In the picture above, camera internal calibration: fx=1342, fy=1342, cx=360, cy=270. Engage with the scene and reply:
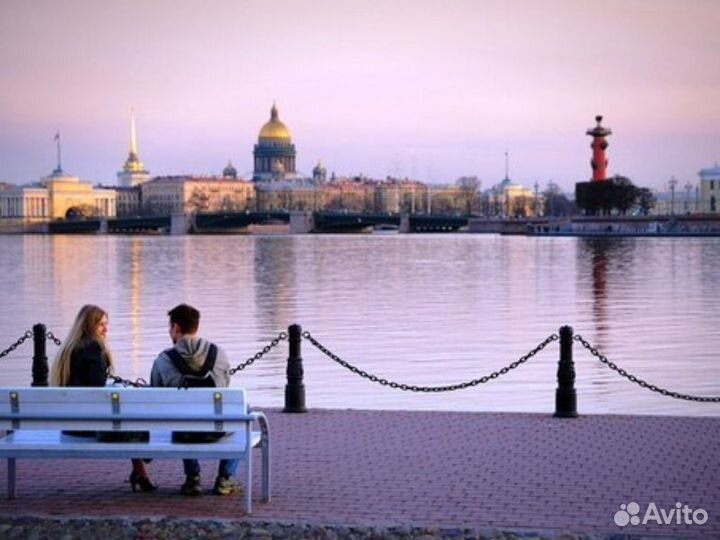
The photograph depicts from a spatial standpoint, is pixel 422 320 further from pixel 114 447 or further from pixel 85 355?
pixel 114 447

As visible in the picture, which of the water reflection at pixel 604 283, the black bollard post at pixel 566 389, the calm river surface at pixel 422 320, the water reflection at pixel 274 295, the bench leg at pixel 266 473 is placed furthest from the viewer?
the water reflection at pixel 274 295

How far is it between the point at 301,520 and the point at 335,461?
1.73 metres

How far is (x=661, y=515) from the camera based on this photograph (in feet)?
23.6

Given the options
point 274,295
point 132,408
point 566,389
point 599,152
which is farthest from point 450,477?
point 599,152

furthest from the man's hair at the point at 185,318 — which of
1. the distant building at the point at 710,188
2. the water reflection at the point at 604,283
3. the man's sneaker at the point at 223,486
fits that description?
the distant building at the point at 710,188

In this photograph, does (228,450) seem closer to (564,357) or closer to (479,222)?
(564,357)

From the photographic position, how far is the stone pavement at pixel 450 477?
7199 millimetres

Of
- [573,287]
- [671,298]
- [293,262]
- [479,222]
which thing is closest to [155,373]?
[671,298]

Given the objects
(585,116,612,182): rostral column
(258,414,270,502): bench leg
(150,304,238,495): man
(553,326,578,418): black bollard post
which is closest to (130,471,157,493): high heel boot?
(150,304,238,495): man

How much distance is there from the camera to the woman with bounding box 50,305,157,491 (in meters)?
7.66

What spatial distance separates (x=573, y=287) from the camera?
38969 millimetres

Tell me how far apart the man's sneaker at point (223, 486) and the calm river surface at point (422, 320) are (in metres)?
6.11

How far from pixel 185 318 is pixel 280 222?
5970 inches

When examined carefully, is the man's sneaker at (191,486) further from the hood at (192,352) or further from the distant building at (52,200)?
the distant building at (52,200)
